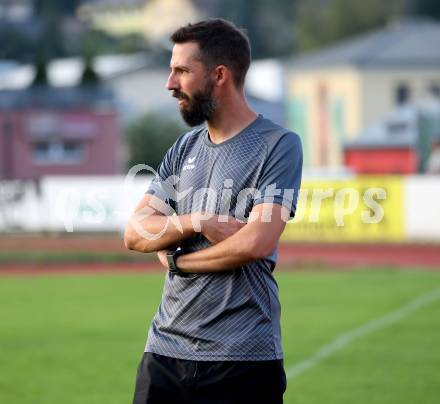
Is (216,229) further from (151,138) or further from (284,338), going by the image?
(151,138)

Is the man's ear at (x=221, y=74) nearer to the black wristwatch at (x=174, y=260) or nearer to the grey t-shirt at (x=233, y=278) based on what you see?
the grey t-shirt at (x=233, y=278)

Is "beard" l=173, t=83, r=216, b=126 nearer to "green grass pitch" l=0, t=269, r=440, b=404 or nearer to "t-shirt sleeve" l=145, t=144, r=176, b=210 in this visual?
"t-shirt sleeve" l=145, t=144, r=176, b=210

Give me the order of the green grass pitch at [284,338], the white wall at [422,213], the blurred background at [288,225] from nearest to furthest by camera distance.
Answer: the green grass pitch at [284,338]
the blurred background at [288,225]
the white wall at [422,213]

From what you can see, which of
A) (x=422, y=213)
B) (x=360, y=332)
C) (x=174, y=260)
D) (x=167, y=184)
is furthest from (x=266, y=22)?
(x=174, y=260)

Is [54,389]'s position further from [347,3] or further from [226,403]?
[347,3]

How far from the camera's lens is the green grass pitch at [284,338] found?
10.8m

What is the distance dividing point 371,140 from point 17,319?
36578 millimetres

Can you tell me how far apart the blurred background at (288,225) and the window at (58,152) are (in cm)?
7

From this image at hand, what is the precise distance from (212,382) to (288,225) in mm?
25585

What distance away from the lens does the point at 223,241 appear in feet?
16.1

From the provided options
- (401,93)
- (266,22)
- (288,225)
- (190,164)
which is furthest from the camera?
(266,22)

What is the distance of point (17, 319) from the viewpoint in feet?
55.2

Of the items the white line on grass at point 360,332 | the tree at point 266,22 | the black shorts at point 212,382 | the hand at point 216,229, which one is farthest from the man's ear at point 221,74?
the tree at point 266,22

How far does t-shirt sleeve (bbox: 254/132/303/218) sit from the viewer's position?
4941mm
